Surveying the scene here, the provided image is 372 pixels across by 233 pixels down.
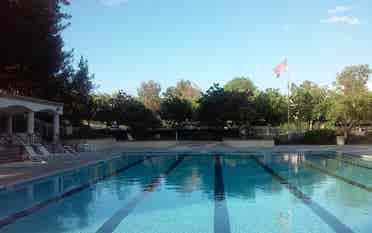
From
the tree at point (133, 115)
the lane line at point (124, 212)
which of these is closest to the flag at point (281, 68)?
the tree at point (133, 115)

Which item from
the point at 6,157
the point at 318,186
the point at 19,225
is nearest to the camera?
the point at 19,225

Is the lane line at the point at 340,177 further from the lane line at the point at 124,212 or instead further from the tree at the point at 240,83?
the tree at the point at 240,83

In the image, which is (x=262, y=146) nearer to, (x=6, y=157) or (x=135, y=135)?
(x=135, y=135)

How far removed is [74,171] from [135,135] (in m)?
19.9

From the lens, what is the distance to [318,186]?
11.9 m

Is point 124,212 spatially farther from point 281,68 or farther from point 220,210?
point 281,68

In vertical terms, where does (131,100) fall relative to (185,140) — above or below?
above

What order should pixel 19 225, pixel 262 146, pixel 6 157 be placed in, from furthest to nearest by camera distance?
pixel 262 146, pixel 6 157, pixel 19 225

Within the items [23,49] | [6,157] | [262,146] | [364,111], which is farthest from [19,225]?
[364,111]

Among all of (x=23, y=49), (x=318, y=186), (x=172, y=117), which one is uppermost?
(x=23, y=49)

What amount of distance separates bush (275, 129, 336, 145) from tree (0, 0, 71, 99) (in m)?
19.3

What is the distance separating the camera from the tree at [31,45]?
19.4m

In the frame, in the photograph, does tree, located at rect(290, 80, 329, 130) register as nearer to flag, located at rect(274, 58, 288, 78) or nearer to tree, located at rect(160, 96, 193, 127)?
flag, located at rect(274, 58, 288, 78)

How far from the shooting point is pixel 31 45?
20.9m
